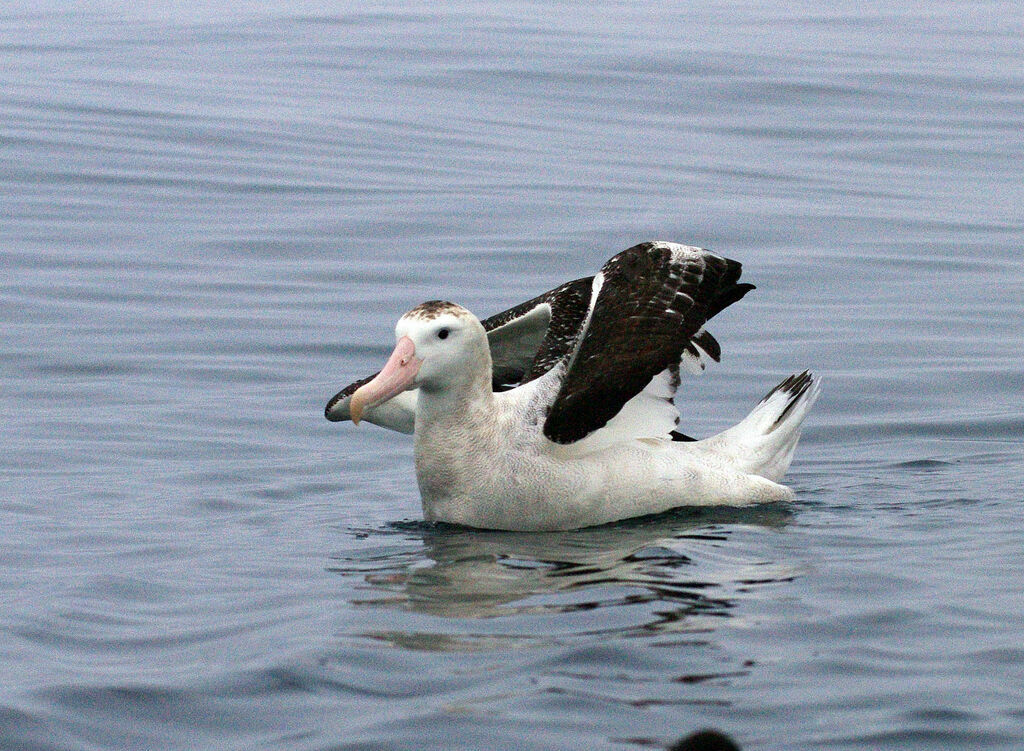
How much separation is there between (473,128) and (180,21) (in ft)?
37.6

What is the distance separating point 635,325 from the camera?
9016mm

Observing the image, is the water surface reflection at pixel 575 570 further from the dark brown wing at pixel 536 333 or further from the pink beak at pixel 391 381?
the dark brown wing at pixel 536 333

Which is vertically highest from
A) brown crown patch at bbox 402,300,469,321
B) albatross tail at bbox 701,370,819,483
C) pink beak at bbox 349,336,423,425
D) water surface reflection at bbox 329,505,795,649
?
brown crown patch at bbox 402,300,469,321

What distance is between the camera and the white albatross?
346 inches

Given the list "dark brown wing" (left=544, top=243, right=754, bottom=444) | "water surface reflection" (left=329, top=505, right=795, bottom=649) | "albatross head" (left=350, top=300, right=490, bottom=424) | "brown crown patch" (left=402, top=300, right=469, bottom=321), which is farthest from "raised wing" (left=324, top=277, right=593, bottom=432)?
"water surface reflection" (left=329, top=505, right=795, bottom=649)

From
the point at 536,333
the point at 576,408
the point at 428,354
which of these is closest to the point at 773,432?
the point at 536,333

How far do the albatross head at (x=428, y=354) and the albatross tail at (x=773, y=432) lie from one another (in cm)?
171

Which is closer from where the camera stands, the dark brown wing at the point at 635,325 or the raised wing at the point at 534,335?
the dark brown wing at the point at 635,325

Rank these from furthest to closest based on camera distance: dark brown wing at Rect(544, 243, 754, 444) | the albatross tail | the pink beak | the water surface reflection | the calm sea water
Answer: the albatross tail
dark brown wing at Rect(544, 243, 754, 444)
the pink beak
the water surface reflection
the calm sea water

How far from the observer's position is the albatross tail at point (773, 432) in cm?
998

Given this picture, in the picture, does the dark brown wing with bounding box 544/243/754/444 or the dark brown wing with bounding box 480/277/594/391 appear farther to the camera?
the dark brown wing with bounding box 480/277/594/391

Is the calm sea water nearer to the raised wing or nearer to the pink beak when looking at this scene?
the raised wing

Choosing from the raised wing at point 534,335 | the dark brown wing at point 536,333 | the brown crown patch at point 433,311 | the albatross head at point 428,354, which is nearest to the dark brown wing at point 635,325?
the dark brown wing at point 536,333

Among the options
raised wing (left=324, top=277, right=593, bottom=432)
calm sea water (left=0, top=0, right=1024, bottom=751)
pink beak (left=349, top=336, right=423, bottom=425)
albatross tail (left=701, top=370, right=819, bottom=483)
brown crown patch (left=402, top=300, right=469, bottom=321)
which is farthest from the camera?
albatross tail (left=701, top=370, right=819, bottom=483)
